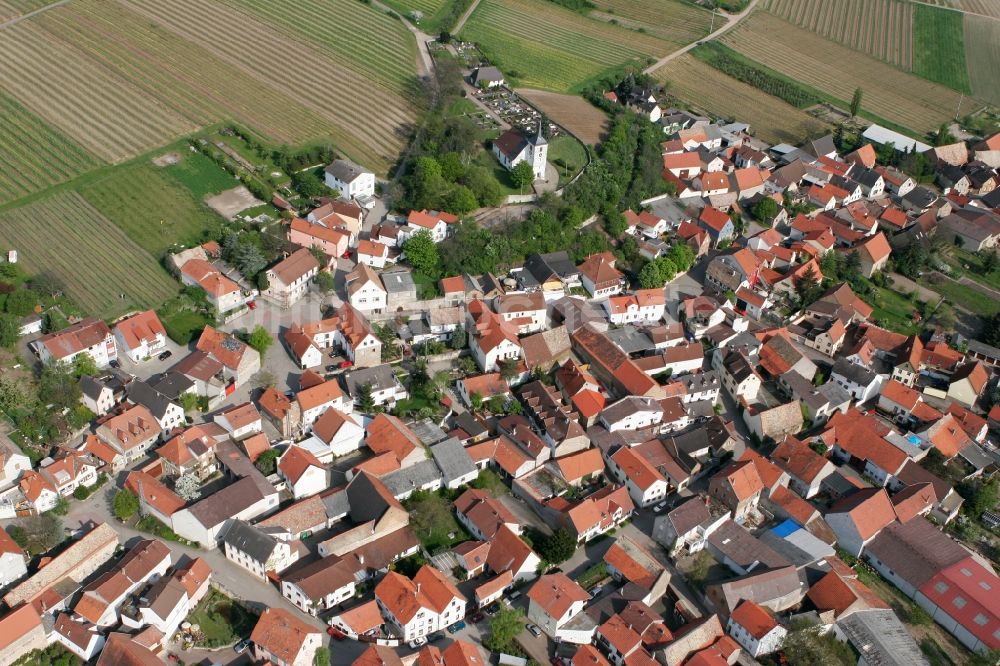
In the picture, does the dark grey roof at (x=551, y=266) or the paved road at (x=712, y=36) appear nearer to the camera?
the dark grey roof at (x=551, y=266)

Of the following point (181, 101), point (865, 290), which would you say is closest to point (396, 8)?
point (181, 101)

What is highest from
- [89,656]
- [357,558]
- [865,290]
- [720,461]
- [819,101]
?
[819,101]

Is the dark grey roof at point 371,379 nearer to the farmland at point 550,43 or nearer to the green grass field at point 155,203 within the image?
the green grass field at point 155,203

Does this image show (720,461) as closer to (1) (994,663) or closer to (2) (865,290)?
(1) (994,663)

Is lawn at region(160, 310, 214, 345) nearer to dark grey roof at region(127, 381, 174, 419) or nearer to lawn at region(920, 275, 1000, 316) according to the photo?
dark grey roof at region(127, 381, 174, 419)

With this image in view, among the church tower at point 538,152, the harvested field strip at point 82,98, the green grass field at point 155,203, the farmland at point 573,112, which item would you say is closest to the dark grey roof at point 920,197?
the farmland at point 573,112

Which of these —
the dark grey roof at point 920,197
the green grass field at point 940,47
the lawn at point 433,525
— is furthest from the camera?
the green grass field at point 940,47

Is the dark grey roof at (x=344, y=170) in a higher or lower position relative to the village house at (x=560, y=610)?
higher
